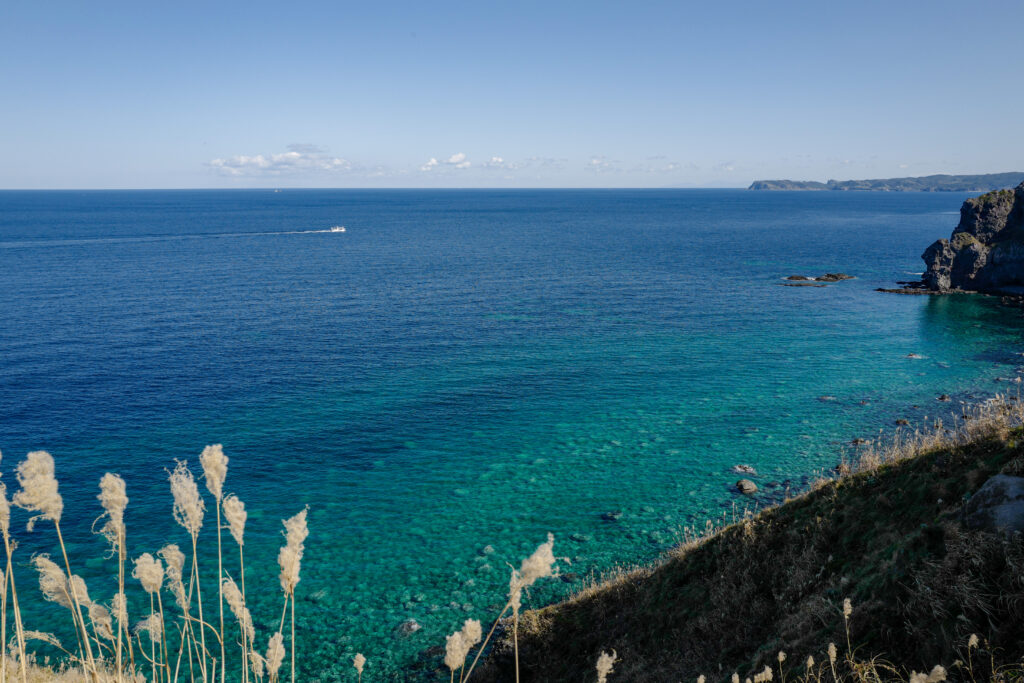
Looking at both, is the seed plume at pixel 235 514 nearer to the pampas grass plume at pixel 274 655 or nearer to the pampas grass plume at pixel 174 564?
the pampas grass plume at pixel 174 564

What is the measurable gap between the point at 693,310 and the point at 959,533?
218 feet

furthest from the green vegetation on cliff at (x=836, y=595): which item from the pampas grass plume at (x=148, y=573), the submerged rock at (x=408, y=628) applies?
the pampas grass plume at (x=148, y=573)

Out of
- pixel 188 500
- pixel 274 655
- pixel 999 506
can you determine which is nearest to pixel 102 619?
pixel 188 500

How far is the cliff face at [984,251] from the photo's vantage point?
8519cm

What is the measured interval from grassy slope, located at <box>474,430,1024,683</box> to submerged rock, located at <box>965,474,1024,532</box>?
0.37 meters

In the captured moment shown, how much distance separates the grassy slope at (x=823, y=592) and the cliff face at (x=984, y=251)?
87.9 m

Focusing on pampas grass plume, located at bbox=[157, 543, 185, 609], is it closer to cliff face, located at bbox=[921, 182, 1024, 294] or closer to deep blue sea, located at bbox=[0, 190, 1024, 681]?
deep blue sea, located at bbox=[0, 190, 1024, 681]

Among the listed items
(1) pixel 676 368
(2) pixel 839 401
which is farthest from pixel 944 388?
(1) pixel 676 368

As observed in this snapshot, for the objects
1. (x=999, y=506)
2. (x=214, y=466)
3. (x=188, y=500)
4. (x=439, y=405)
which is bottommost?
(x=439, y=405)

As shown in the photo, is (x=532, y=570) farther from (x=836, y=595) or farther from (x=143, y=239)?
(x=143, y=239)

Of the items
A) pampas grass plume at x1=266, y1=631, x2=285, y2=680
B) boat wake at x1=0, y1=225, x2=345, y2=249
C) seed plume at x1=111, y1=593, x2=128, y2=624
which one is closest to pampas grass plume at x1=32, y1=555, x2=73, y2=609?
seed plume at x1=111, y1=593, x2=128, y2=624

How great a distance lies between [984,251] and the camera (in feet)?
291

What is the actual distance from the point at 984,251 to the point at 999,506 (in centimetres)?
9646

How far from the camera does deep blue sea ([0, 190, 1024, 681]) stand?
96.6ft
